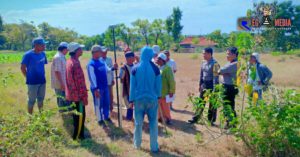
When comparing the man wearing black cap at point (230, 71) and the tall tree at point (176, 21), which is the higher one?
the tall tree at point (176, 21)

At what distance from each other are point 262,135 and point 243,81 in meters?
0.86

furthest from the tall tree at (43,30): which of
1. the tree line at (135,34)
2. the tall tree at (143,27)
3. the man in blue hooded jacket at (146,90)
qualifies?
the tall tree at (143,27)

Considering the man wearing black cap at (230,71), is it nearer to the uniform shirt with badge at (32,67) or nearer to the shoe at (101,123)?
the shoe at (101,123)

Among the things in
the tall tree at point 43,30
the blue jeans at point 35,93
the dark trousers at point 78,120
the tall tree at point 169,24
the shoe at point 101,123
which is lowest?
the shoe at point 101,123

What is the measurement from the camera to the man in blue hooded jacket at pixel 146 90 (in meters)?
4.69

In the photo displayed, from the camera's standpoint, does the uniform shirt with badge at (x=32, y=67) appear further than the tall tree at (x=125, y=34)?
No

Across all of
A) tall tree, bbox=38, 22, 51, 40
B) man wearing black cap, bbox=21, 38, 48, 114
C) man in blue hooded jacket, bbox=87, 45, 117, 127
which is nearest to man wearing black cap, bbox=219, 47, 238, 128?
man in blue hooded jacket, bbox=87, 45, 117, 127

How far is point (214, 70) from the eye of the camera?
20.2 feet

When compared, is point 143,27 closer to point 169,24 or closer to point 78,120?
point 169,24

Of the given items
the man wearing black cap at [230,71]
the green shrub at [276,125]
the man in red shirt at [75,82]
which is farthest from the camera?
the man wearing black cap at [230,71]

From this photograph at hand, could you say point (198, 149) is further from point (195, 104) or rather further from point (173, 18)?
point (173, 18)

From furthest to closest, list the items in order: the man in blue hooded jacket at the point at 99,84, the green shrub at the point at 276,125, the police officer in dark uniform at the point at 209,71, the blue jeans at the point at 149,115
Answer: the police officer in dark uniform at the point at 209,71 < the man in blue hooded jacket at the point at 99,84 < the blue jeans at the point at 149,115 < the green shrub at the point at 276,125

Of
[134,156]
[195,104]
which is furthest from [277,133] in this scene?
[134,156]

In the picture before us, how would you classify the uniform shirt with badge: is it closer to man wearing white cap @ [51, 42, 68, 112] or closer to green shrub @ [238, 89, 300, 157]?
man wearing white cap @ [51, 42, 68, 112]
